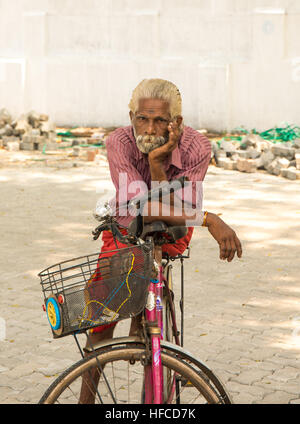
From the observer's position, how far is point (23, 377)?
16.1 ft

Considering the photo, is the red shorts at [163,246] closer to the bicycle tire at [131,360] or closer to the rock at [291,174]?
the bicycle tire at [131,360]

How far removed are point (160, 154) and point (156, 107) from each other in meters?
0.22

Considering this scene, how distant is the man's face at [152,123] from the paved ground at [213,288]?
1.88 metres

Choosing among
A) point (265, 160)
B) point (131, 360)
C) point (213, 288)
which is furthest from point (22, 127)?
point (131, 360)

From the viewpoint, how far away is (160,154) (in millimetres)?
3307

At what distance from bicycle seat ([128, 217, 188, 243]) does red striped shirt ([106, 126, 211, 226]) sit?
236 millimetres

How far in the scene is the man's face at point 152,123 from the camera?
3.37m

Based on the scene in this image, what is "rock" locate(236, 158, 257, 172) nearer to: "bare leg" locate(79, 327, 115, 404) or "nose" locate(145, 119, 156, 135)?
"bare leg" locate(79, 327, 115, 404)

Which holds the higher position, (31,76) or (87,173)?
(31,76)

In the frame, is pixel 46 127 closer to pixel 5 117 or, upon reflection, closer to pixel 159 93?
pixel 5 117

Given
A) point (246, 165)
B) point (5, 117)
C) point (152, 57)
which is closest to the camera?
point (246, 165)

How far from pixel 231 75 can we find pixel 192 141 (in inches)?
593
